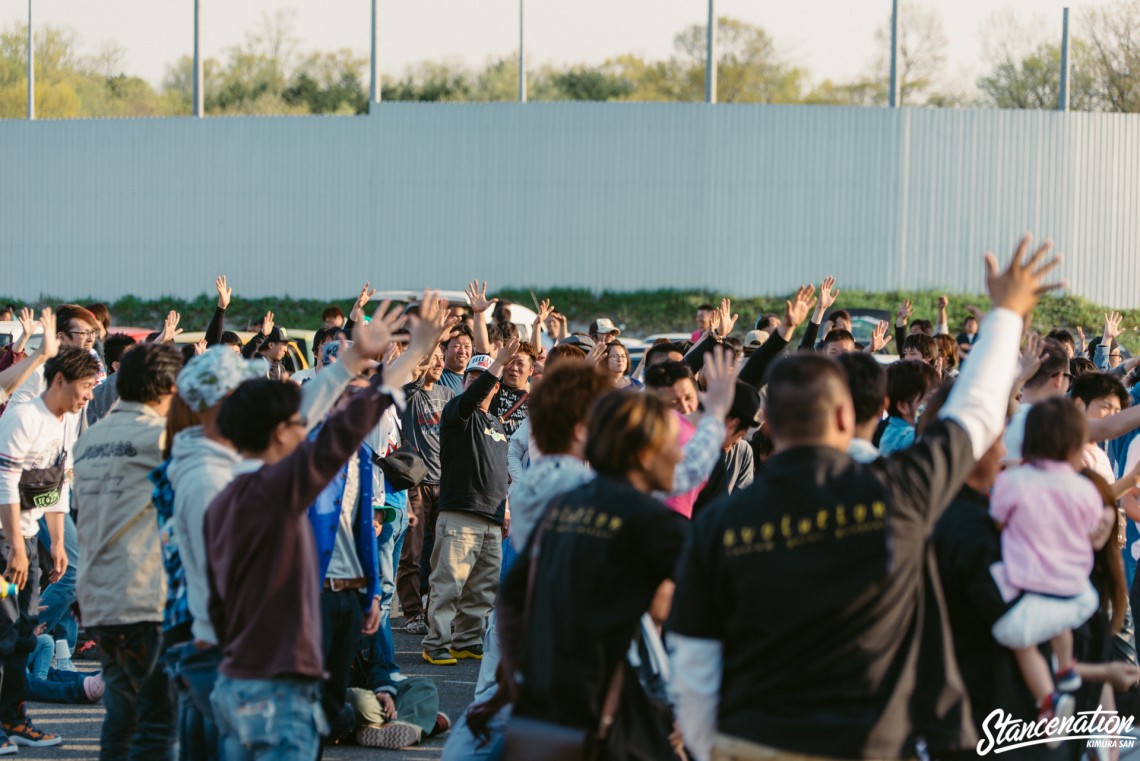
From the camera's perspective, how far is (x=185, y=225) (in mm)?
37688

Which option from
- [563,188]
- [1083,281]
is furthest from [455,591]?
[1083,281]

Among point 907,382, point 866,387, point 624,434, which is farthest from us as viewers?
point 907,382

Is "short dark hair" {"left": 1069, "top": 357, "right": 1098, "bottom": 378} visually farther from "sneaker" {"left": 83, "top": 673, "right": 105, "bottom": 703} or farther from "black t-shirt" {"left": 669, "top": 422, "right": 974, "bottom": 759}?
"sneaker" {"left": 83, "top": 673, "right": 105, "bottom": 703}

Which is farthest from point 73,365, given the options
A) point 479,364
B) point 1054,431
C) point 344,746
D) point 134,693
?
point 1054,431

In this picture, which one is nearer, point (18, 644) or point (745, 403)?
point (745, 403)

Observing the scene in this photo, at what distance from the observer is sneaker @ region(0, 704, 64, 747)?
278 inches

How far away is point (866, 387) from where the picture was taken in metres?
4.83

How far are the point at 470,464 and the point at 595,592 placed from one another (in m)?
5.56

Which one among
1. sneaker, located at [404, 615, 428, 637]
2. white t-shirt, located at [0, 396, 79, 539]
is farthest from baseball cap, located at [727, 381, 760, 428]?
sneaker, located at [404, 615, 428, 637]

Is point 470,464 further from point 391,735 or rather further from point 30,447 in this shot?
point 30,447

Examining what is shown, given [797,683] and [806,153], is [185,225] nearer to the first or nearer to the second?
[806,153]

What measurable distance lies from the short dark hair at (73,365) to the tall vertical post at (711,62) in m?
30.2

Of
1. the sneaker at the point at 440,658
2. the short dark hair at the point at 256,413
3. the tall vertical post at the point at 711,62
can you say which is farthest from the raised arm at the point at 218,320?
the tall vertical post at the point at 711,62

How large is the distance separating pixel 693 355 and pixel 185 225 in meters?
32.1
